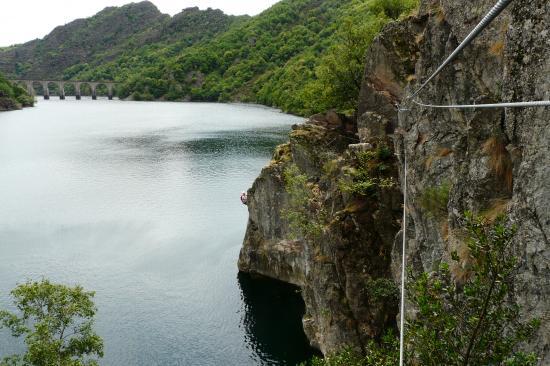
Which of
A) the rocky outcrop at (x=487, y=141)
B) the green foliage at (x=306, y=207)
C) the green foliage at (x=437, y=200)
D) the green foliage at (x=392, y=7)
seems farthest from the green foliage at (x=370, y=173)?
the green foliage at (x=392, y=7)

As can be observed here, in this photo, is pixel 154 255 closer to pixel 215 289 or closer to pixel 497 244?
pixel 215 289

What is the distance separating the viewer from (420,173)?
778 inches

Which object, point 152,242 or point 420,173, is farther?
point 152,242

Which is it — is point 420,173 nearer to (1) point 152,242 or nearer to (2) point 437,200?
(2) point 437,200

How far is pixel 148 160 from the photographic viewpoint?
306ft

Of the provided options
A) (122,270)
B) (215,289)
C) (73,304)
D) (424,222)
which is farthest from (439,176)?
(122,270)

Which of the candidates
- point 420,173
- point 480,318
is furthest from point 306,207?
point 480,318

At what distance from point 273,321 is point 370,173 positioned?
18.0 meters

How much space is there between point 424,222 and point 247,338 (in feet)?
75.8

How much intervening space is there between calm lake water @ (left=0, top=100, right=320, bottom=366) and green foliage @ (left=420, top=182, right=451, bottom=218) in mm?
20883

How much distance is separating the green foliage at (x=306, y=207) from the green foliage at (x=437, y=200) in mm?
12935

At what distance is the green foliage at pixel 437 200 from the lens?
58.4 feet

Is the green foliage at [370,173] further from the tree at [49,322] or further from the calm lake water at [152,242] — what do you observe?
the tree at [49,322]

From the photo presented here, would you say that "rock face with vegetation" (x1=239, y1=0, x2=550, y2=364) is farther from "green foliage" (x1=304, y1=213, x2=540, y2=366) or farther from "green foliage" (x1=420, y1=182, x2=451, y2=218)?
"green foliage" (x1=304, y1=213, x2=540, y2=366)
